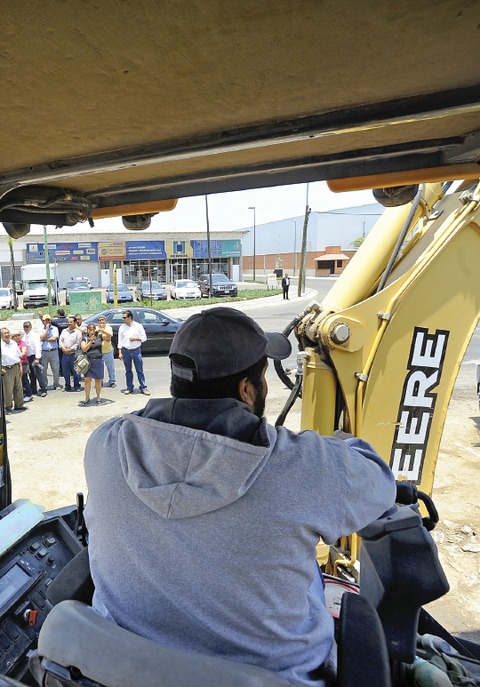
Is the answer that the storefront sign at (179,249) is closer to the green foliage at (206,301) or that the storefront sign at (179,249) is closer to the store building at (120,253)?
the store building at (120,253)

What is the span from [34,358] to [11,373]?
4.64 ft

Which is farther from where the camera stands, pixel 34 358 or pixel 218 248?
pixel 218 248

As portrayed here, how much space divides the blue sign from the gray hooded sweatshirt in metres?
45.3

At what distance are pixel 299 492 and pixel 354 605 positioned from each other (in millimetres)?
518

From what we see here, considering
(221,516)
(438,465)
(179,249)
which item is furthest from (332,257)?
(221,516)

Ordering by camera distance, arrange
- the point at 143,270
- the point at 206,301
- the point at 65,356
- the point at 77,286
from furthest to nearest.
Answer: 1. the point at 143,270
2. the point at 77,286
3. the point at 206,301
4. the point at 65,356

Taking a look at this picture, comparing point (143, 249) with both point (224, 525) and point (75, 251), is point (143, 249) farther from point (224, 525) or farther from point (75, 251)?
point (224, 525)

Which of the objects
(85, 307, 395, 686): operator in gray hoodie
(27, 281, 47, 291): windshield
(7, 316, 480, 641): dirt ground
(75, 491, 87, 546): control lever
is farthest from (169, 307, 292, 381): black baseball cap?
(27, 281, 47, 291): windshield

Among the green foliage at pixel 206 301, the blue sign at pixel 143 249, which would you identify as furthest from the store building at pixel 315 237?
the green foliage at pixel 206 301

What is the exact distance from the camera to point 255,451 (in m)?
1.28

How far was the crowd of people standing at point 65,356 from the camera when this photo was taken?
10.4m

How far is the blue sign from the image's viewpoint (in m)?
45.5

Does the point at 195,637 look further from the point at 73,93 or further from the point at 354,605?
the point at 73,93

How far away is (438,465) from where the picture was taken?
6871 mm
